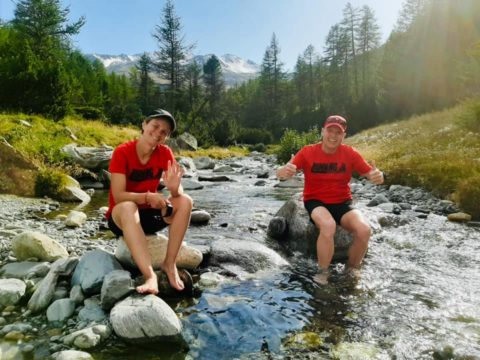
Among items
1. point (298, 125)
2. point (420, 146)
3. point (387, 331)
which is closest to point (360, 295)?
point (387, 331)

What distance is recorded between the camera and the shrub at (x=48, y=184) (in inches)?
403

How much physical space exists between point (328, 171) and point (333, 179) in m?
0.14

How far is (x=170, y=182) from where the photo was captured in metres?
4.28

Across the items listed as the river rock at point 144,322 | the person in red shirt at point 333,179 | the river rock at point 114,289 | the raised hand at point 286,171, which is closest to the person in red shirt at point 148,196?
the river rock at point 114,289

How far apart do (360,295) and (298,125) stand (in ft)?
209

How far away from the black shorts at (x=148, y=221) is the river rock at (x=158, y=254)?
0.15m

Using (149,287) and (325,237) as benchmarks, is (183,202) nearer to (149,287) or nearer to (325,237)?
(149,287)

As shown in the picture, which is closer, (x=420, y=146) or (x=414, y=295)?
(x=414, y=295)

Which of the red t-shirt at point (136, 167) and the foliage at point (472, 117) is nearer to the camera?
the red t-shirt at point (136, 167)

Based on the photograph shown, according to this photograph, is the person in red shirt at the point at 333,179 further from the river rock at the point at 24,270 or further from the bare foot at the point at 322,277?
the river rock at the point at 24,270

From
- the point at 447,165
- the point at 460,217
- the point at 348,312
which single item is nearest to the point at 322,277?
the point at 348,312

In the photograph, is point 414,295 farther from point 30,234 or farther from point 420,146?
point 420,146

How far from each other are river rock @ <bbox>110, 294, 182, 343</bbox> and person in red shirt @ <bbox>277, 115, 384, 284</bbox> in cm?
248

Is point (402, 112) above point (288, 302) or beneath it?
above
